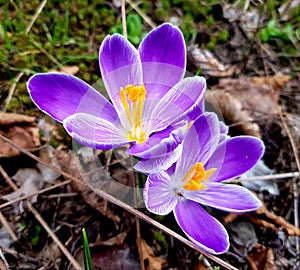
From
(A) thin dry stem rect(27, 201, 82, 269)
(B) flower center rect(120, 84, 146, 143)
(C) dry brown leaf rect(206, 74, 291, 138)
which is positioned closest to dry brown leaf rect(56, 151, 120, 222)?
Result: (A) thin dry stem rect(27, 201, 82, 269)

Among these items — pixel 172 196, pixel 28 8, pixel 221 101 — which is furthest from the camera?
pixel 28 8

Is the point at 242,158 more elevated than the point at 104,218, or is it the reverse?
the point at 242,158

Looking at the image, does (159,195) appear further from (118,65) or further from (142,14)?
(142,14)

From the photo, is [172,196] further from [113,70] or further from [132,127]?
[113,70]

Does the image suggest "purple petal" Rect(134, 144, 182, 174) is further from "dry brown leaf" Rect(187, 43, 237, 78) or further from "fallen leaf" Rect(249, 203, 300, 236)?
"dry brown leaf" Rect(187, 43, 237, 78)

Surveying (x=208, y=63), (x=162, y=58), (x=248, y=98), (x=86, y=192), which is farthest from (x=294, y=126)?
(x=86, y=192)

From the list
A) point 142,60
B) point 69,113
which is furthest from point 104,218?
point 142,60
